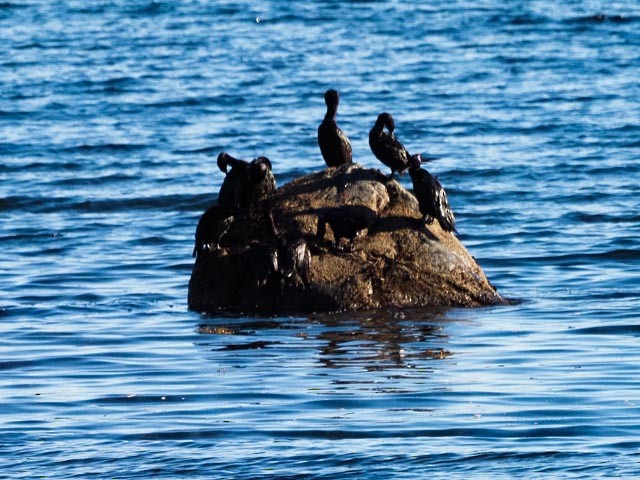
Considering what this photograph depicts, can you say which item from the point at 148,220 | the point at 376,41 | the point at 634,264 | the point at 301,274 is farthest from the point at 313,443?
the point at 376,41

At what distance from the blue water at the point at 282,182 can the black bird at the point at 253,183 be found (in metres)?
0.93

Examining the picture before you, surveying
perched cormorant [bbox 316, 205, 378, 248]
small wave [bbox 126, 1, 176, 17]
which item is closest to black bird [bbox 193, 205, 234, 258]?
perched cormorant [bbox 316, 205, 378, 248]

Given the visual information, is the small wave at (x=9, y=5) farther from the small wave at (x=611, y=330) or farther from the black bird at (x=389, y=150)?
the small wave at (x=611, y=330)

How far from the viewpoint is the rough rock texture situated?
11.7m

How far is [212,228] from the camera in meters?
12.0

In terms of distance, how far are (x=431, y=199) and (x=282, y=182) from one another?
922 cm

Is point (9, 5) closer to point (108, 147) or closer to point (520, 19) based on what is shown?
point (520, 19)

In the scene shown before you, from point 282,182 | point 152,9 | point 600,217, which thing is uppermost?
point 152,9

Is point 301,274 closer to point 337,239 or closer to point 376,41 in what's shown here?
point 337,239

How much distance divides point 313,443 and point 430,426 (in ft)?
2.09

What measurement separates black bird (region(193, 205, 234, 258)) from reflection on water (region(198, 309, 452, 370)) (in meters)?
0.55

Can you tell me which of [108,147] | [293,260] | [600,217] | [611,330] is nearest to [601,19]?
[108,147]

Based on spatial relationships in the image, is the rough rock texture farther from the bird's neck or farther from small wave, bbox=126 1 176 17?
small wave, bbox=126 1 176 17

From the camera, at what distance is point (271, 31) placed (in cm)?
3616
